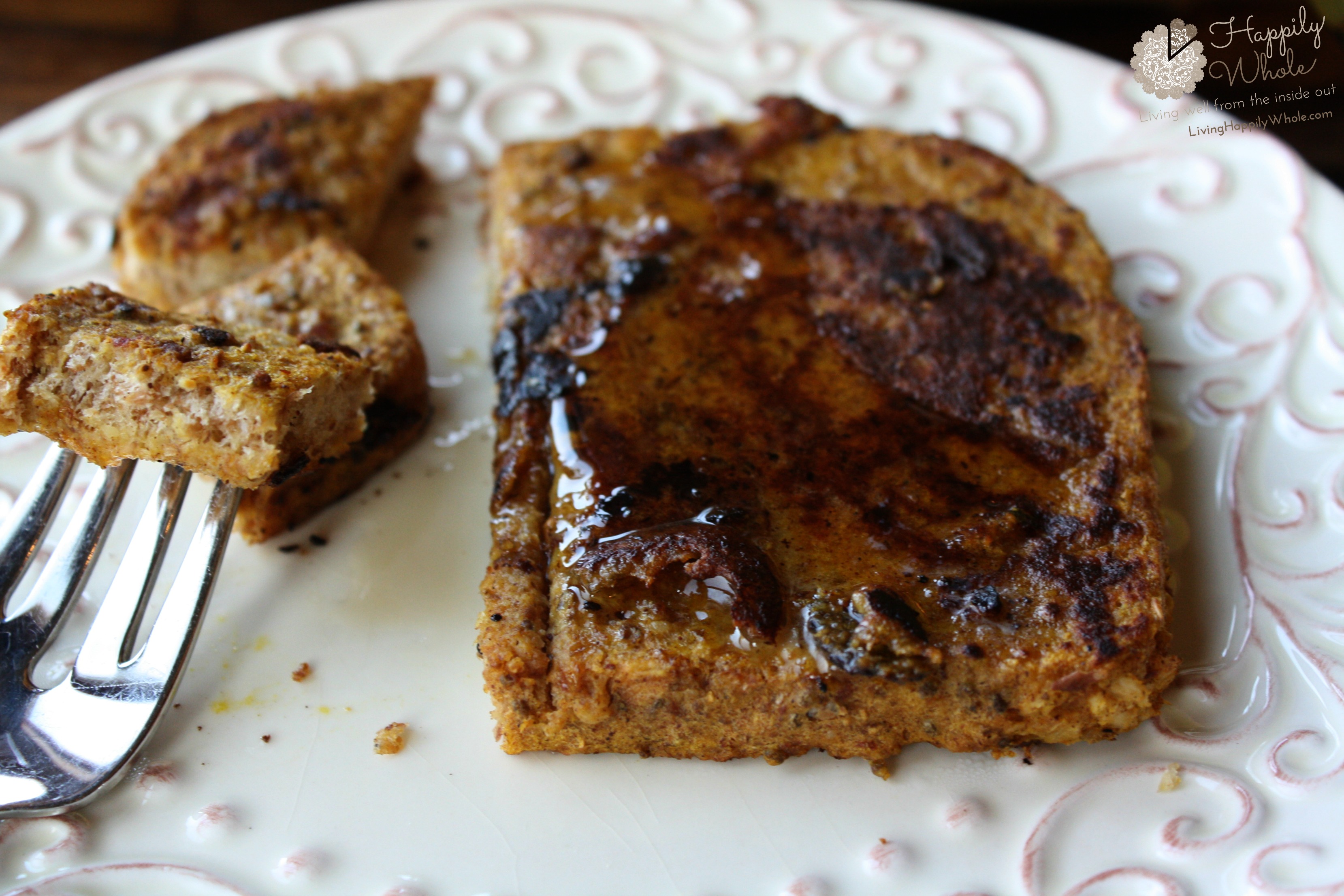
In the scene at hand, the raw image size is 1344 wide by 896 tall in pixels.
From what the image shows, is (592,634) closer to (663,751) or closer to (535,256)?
(663,751)

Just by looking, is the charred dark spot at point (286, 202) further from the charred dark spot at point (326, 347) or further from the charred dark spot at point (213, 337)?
the charred dark spot at point (213, 337)

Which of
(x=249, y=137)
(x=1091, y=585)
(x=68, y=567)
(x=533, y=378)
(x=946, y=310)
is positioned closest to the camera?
(x=1091, y=585)

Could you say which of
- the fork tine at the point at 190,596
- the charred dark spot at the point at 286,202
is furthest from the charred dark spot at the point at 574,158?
the fork tine at the point at 190,596

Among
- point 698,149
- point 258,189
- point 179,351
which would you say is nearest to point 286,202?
point 258,189

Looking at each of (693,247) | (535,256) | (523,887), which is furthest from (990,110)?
(523,887)

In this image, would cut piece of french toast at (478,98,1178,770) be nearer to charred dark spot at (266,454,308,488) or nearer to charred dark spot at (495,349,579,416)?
charred dark spot at (495,349,579,416)

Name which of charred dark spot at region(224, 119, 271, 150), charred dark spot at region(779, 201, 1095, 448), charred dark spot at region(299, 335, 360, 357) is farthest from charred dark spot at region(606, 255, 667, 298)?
charred dark spot at region(224, 119, 271, 150)

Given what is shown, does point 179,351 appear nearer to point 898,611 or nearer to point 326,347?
point 326,347
